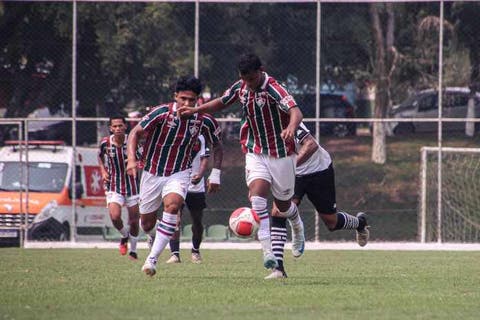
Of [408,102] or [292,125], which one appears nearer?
[292,125]

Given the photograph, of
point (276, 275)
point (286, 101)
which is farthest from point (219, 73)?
point (286, 101)

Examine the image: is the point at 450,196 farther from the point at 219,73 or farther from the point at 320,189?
the point at 320,189

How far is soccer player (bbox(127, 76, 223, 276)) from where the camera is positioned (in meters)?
11.1

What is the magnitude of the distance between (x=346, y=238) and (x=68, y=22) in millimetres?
7111

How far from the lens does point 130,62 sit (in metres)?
22.8

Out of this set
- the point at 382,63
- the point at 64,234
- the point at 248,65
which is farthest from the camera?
the point at 382,63

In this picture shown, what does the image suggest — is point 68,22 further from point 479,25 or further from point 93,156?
point 479,25

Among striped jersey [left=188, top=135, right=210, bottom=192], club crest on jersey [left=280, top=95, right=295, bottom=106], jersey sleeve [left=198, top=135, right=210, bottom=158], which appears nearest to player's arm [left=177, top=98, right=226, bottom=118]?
club crest on jersey [left=280, top=95, right=295, bottom=106]

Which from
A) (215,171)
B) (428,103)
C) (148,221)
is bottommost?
(148,221)

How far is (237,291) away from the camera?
979 cm

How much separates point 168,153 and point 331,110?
11588 mm

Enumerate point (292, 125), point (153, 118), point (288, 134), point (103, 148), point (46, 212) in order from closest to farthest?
1. point (288, 134)
2. point (292, 125)
3. point (153, 118)
4. point (103, 148)
5. point (46, 212)

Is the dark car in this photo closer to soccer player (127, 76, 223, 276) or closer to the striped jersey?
the striped jersey

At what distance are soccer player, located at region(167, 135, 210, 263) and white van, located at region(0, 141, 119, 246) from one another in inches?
263
